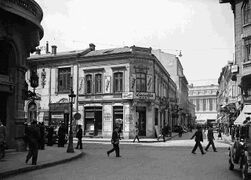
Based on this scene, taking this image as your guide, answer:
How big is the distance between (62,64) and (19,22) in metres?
24.5

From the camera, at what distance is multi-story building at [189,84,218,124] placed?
120 meters

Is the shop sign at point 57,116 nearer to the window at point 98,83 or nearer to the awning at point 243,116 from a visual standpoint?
the window at point 98,83

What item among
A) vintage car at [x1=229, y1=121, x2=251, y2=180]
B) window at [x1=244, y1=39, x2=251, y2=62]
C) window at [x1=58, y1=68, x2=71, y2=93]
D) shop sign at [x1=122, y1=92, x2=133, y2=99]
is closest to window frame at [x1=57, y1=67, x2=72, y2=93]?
window at [x1=58, y1=68, x2=71, y2=93]

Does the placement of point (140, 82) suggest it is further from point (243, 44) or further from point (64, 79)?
point (243, 44)

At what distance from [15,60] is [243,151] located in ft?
41.8

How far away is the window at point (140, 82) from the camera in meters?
38.5

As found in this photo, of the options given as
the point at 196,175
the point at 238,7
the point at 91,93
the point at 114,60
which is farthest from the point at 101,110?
the point at 196,175

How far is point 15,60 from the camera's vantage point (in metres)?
18.6

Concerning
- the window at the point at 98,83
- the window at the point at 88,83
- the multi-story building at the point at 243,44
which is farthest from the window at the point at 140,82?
the multi-story building at the point at 243,44

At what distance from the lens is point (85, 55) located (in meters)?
41.4

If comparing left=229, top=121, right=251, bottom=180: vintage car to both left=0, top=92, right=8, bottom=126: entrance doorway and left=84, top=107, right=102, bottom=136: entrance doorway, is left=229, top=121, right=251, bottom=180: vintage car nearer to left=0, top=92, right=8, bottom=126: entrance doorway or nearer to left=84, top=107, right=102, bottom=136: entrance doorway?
left=0, top=92, right=8, bottom=126: entrance doorway

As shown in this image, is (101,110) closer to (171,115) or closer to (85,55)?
(85,55)

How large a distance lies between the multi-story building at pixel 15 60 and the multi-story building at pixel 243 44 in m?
16.7

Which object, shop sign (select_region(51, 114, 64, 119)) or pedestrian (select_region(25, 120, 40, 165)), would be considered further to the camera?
shop sign (select_region(51, 114, 64, 119))
